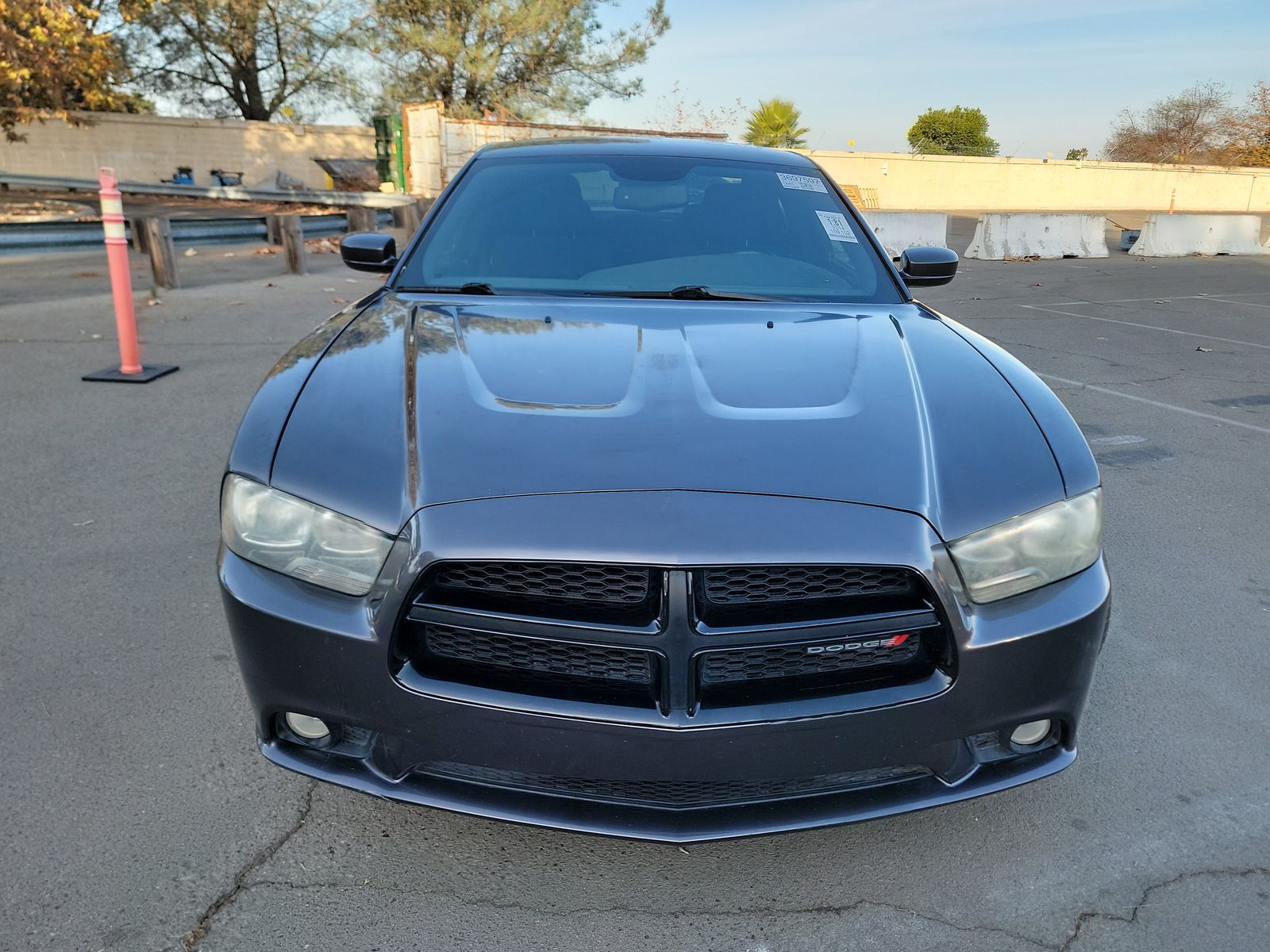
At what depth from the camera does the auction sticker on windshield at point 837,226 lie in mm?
3324

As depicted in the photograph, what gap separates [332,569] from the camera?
1.83 m

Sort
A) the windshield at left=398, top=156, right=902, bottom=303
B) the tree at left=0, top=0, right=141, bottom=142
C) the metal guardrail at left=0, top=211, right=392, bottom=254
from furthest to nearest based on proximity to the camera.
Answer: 1. the tree at left=0, top=0, right=141, bottom=142
2. the metal guardrail at left=0, top=211, right=392, bottom=254
3. the windshield at left=398, top=156, right=902, bottom=303

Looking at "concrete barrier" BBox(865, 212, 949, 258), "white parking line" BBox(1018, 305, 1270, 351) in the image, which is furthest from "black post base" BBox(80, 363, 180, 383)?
"concrete barrier" BBox(865, 212, 949, 258)

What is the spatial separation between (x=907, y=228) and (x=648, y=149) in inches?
578

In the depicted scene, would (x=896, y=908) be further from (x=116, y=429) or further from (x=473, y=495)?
(x=116, y=429)

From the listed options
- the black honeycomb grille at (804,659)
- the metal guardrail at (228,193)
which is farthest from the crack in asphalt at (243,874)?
the metal guardrail at (228,193)

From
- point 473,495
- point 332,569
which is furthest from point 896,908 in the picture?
point 332,569

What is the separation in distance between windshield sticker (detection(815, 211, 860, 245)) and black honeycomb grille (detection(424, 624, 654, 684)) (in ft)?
6.79

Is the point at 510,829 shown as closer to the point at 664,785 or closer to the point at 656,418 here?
the point at 664,785

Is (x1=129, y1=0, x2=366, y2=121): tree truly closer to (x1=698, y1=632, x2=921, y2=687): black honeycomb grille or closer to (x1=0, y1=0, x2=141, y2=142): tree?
(x1=0, y1=0, x2=141, y2=142): tree

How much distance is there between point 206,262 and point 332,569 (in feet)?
43.0

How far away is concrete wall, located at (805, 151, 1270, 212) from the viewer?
33969 mm

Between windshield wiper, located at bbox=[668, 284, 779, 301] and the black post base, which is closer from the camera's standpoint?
windshield wiper, located at bbox=[668, 284, 779, 301]

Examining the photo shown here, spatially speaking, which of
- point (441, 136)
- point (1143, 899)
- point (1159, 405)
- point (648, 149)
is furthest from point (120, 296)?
point (441, 136)
